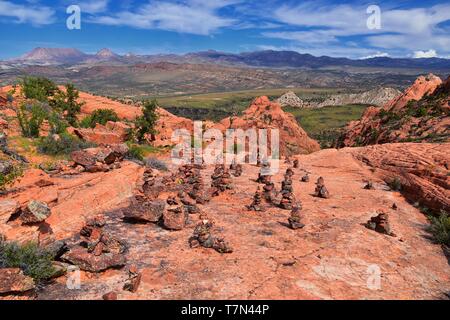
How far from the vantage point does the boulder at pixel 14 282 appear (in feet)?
33.2

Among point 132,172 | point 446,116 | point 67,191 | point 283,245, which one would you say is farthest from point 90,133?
point 446,116

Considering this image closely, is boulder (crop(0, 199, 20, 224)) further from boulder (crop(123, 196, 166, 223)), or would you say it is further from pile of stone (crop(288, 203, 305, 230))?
pile of stone (crop(288, 203, 305, 230))

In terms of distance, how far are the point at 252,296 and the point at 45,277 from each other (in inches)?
247

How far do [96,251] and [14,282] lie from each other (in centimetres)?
290

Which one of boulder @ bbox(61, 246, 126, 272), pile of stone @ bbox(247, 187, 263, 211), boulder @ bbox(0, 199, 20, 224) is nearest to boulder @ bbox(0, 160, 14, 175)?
boulder @ bbox(0, 199, 20, 224)

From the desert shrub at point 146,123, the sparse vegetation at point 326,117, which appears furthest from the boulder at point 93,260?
the sparse vegetation at point 326,117

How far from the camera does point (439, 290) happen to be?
1286 cm

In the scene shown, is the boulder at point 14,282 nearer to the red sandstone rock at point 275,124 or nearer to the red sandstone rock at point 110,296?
the red sandstone rock at point 110,296

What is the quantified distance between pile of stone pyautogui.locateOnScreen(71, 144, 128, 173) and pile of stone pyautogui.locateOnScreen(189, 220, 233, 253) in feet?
32.2

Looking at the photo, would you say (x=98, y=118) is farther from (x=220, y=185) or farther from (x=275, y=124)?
(x=220, y=185)

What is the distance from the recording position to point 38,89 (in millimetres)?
51719

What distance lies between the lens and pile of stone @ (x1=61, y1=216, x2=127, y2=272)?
12.3 metres

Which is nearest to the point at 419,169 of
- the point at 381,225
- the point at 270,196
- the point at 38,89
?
the point at 381,225
